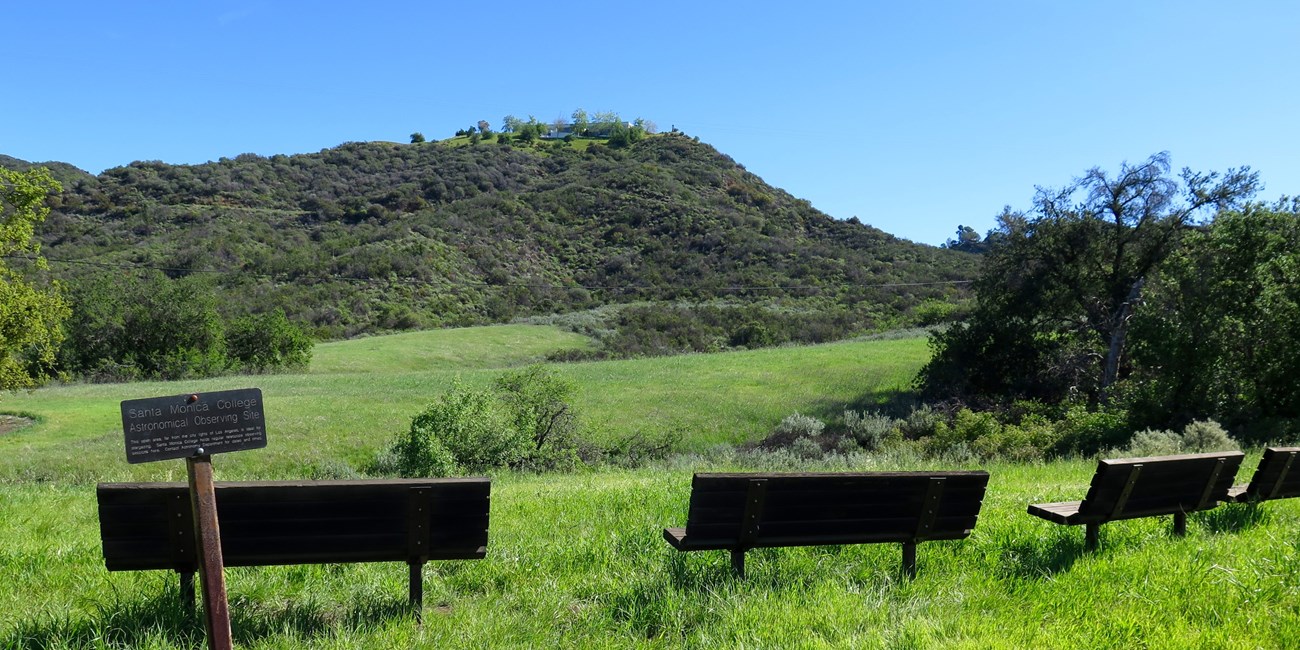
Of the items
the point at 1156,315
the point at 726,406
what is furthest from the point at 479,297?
the point at 1156,315

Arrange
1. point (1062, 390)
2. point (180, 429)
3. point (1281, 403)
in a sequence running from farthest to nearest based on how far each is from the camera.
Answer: point (1062, 390), point (1281, 403), point (180, 429)

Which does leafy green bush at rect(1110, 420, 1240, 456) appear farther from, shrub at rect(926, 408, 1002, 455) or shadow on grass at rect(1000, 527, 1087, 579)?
shadow on grass at rect(1000, 527, 1087, 579)

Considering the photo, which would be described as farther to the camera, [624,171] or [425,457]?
[624,171]

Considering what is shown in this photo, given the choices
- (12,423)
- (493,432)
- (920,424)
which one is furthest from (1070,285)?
(12,423)

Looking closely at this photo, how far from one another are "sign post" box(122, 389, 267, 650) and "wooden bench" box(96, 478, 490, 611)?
55cm

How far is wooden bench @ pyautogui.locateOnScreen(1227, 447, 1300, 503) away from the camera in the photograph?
21.3 ft

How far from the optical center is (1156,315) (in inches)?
752

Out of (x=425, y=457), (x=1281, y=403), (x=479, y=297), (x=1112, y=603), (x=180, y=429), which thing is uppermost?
(x=180, y=429)

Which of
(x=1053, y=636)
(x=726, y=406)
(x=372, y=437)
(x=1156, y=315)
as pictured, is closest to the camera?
(x=1053, y=636)

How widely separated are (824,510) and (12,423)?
28.4 m

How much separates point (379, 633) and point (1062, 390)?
28979 mm

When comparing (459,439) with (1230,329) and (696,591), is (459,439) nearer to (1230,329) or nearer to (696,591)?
(696,591)

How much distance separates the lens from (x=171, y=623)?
418 cm

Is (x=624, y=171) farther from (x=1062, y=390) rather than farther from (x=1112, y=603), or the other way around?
(x=1112, y=603)
